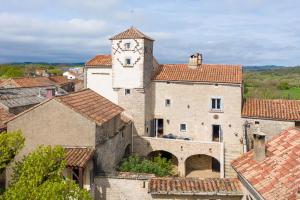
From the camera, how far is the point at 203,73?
111ft

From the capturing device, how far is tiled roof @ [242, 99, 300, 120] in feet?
102

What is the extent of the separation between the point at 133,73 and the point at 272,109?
1325 centimetres

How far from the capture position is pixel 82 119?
70.6 ft

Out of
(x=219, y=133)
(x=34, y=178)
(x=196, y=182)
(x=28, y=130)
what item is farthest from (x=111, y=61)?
(x=34, y=178)

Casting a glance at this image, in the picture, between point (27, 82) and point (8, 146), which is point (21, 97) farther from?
point (8, 146)

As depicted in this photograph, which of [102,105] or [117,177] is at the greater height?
[102,105]

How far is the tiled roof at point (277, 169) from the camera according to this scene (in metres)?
13.2

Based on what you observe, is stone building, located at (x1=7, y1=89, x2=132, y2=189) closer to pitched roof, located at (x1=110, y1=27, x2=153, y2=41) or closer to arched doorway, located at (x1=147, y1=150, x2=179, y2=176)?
arched doorway, located at (x1=147, y1=150, x2=179, y2=176)

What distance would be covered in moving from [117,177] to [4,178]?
318 inches

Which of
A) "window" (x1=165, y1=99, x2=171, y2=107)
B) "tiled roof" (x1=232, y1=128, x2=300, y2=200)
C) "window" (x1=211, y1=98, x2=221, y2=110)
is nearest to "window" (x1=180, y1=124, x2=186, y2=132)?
"window" (x1=165, y1=99, x2=171, y2=107)

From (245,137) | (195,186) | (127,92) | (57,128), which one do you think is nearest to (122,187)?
(195,186)

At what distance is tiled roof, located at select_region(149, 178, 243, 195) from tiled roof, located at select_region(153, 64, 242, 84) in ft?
51.4

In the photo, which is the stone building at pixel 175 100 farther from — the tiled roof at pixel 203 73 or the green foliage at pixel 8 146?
the green foliage at pixel 8 146

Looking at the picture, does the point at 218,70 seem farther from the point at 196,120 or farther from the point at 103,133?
the point at 103,133
